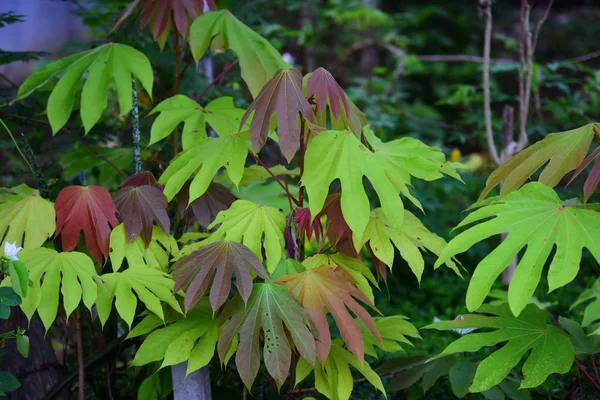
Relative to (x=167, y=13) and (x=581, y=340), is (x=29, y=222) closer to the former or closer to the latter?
(x=167, y=13)

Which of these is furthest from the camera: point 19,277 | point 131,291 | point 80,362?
point 80,362

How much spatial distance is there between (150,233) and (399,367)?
0.92 meters

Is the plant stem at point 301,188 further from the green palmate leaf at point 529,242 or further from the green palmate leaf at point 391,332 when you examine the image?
the green palmate leaf at point 529,242

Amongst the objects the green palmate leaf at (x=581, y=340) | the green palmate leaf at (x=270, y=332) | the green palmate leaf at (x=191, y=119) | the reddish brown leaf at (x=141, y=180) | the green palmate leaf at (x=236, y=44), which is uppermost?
the green palmate leaf at (x=236, y=44)

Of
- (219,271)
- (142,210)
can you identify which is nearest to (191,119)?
(142,210)

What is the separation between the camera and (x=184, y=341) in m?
1.50

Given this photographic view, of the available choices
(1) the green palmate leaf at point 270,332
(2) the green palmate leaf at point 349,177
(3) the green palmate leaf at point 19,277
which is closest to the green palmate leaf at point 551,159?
(2) the green palmate leaf at point 349,177

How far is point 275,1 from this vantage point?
3244mm

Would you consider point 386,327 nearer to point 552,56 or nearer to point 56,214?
point 56,214

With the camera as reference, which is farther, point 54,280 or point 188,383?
point 188,383

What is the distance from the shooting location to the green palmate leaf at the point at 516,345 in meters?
1.44

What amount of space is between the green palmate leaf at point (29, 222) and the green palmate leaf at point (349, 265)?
647mm

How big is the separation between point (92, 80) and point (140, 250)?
1.70ft

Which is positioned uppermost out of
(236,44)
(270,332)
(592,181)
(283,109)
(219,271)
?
(236,44)
